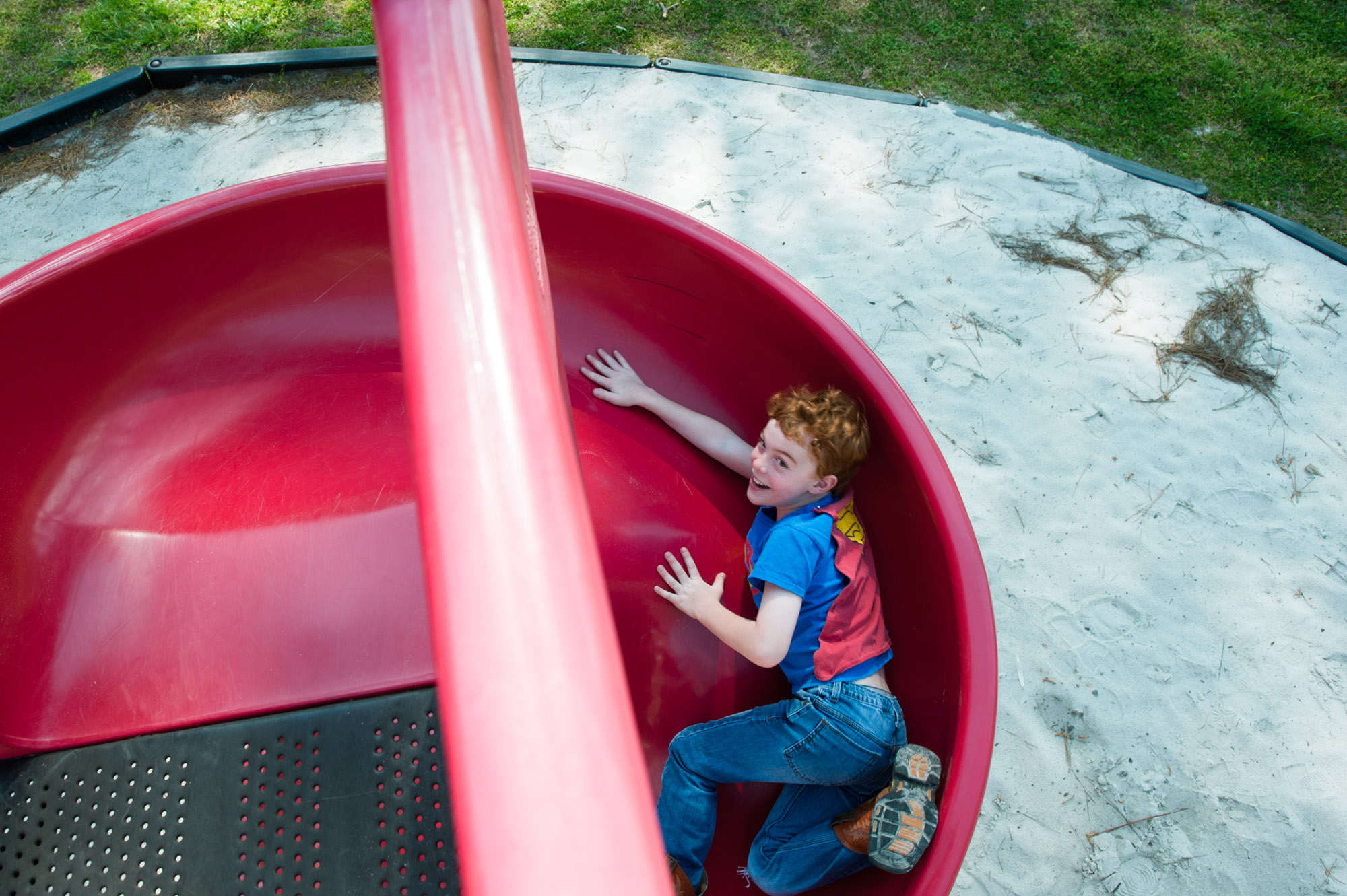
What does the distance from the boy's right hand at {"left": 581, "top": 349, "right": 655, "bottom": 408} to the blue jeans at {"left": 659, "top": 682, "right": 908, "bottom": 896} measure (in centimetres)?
53

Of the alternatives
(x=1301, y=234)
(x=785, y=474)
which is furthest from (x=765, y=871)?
(x=1301, y=234)

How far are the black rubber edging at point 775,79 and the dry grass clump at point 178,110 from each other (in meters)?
0.84

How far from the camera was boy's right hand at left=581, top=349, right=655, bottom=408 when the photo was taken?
1294 mm

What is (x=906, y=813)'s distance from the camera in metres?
0.87

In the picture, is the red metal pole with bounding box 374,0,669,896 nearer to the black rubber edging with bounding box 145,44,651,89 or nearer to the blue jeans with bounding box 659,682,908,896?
the blue jeans with bounding box 659,682,908,896

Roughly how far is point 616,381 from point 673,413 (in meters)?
0.11

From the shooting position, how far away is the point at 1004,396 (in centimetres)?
172

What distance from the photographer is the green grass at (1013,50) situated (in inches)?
85.1

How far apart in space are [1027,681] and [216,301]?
1.52 m

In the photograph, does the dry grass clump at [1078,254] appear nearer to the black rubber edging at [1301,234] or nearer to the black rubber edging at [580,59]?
the black rubber edging at [1301,234]

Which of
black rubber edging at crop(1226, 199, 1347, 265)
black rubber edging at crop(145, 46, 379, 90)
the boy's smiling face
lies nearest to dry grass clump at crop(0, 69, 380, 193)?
black rubber edging at crop(145, 46, 379, 90)

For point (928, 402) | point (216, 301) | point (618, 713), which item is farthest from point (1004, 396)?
point (618, 713)

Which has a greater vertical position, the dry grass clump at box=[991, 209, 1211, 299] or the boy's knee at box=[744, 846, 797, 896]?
the dry grass clump at box=[991, 209, 1211, 299]

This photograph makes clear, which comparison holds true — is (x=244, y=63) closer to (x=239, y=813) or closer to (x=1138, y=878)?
(x=239, y=813)
